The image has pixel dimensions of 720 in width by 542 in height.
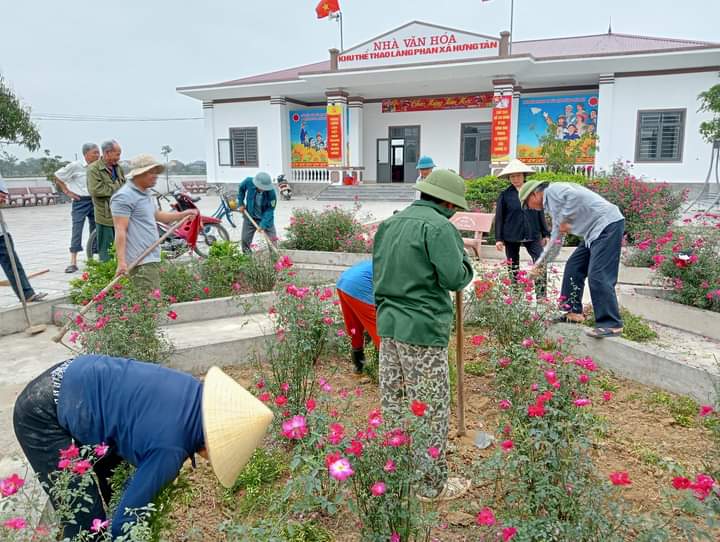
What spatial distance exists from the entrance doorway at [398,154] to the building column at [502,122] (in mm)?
3963

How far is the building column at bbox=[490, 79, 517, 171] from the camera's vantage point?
1803 centimetres

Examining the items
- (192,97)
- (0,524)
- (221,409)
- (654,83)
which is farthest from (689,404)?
(192,97)

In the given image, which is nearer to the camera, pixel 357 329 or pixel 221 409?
pixel 221 409

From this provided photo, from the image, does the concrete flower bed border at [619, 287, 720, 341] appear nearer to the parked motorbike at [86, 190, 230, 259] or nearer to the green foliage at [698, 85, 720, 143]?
the parked motorbike at [86, 190, 230, 259]

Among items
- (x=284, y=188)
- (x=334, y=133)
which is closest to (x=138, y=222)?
(x=334, y=133)

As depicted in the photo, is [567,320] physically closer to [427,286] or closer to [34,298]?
[427,286]

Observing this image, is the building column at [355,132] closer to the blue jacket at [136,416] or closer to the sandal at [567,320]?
the sandal at [567,320]

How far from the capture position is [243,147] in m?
22.5

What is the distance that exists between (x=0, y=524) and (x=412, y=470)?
1257 mm

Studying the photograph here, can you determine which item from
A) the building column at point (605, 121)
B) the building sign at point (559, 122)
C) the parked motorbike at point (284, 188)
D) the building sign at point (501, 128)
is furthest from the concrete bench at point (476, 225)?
the parked motorbike at point (284, 188)

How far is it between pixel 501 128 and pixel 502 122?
7.9 inches

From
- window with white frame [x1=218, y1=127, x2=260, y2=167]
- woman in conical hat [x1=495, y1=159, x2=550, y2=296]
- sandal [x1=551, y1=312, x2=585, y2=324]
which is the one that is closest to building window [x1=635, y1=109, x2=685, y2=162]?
window with white frame [x1=218, y1=127, x2=260, y2=167]

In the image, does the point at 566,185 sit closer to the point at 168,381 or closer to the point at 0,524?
the point at 168,381

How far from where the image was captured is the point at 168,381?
1.98 m
